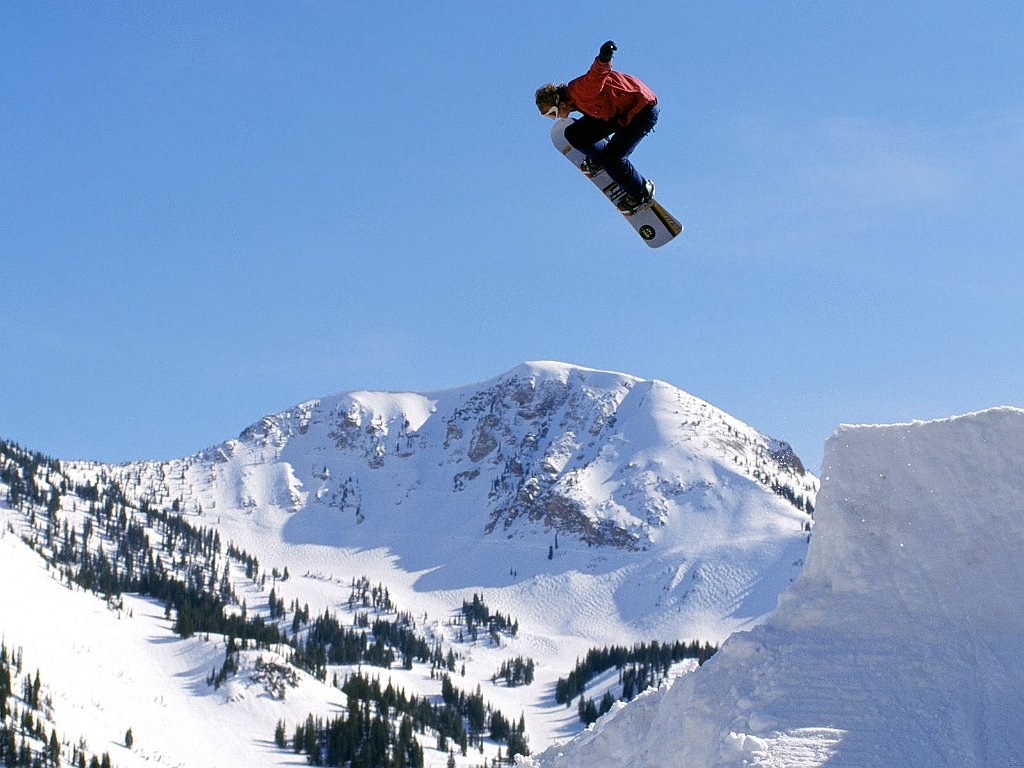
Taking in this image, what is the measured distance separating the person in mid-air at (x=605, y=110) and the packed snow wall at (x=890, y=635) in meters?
9.39

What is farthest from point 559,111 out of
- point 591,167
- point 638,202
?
point 638,202

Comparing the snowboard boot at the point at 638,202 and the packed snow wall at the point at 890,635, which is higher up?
the snowboard boot at the point at 638,202

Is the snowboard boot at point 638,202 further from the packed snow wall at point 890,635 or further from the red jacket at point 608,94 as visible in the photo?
the packed snow wall at point 890,635

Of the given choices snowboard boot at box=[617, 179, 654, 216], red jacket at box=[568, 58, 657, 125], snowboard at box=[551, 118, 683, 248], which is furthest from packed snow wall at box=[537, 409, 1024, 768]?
red jacket at box=[568, 58, 657, 125]

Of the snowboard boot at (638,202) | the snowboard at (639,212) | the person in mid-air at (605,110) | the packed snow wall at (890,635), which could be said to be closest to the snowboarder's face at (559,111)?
the person in mid-air at (605,110)

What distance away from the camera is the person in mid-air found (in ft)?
53.7

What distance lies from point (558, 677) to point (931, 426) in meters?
153

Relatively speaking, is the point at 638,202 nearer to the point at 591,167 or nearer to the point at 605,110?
the point at 591,167

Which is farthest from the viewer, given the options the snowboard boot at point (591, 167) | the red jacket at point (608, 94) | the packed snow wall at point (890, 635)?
the packed snow wall at point (890, 635)

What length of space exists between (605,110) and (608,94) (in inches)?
11.9

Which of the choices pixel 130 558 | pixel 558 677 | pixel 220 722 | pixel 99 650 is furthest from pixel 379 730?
pixel 130 558

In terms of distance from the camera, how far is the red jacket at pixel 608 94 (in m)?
16.3

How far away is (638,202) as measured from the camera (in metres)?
18.5

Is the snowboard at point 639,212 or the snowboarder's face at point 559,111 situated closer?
the snowboarder's face at point 559,111
